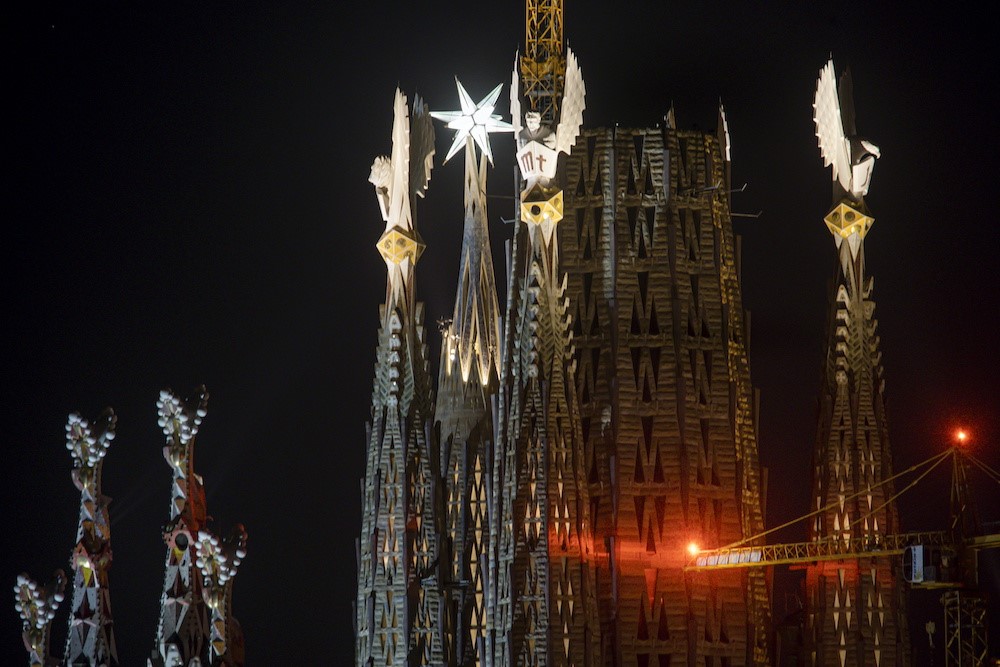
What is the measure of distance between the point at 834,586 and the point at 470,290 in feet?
49.1

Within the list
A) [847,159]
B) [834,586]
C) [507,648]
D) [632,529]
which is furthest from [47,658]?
[847,159]

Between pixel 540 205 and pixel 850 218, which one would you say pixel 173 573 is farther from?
pixel 850 218

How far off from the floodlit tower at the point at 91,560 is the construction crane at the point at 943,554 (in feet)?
75.1

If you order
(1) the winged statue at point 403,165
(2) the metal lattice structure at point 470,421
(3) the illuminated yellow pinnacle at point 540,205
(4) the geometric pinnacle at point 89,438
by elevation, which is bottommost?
(4) the geometric pinnacle at point 89,438

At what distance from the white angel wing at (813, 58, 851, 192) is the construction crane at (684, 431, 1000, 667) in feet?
28.1

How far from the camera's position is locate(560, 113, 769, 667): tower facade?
69.4 meters

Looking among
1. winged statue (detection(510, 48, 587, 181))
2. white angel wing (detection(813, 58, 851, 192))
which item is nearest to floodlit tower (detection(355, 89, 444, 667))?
winged statue (detection(510, 48, 587, 181))

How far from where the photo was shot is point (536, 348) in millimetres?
67062

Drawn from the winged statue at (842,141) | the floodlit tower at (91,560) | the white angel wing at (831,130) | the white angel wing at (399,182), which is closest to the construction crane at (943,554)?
the winged statue at (842,141)

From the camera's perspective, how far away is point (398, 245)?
70750 millimetres

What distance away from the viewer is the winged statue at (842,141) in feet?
237

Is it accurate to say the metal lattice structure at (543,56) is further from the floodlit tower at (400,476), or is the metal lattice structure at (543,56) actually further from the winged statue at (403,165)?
the floodlit tower at (400,476)

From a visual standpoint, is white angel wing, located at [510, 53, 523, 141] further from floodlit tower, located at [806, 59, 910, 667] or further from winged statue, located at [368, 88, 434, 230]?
floodlit tower, located at [806, 59, 910, 667]

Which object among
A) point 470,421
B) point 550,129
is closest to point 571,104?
point 550,129
